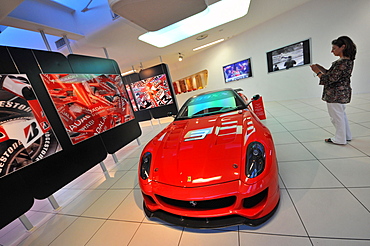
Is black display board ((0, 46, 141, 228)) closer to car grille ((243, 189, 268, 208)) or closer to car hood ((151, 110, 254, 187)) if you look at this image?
car hood ((151, 110, 254, 187))

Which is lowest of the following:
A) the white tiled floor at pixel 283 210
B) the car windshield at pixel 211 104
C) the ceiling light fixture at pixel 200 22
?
the white tiled floor at pixel 283 210

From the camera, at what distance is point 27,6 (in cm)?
210

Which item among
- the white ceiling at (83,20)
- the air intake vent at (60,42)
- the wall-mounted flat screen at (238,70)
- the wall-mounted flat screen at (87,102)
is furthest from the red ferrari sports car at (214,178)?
the wall-mounted flat screen at (238,70)

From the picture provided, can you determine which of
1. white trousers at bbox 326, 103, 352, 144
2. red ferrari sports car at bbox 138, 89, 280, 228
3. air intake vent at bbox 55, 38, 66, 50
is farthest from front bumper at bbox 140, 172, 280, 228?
air intake vent at bbox 55, 38, 66, 50

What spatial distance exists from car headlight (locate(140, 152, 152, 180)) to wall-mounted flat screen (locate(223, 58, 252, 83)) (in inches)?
236

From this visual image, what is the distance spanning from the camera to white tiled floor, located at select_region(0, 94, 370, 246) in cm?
103

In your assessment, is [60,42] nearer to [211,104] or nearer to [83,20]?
[83,20]

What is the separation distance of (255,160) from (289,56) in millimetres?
5478

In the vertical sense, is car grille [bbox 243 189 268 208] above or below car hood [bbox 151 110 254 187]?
below

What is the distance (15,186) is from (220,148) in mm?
2262

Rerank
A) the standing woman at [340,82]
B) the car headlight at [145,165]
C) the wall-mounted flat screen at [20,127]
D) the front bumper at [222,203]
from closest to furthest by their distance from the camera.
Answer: the front bumper at [222,203] → the car headlight at [145,165] → the wall-mounted flat screen at [20,127] → the standing woman at [340,82]

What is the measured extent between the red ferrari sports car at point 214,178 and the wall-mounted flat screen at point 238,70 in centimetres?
535

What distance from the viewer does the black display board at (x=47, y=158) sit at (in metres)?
1.59

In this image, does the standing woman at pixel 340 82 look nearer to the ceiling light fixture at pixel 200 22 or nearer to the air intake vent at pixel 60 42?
the ceiling light fixture at pixel 200 22
